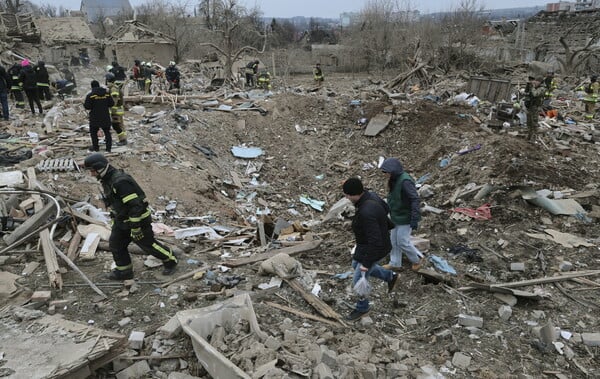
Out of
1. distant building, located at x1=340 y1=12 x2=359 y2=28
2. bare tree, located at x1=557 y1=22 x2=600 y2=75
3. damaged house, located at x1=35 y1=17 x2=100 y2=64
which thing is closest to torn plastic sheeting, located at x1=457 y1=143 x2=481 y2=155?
bare tree, located at x1=557 y1=22 x2=600 y2=75

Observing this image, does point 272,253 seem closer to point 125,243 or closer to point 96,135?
point 125,243

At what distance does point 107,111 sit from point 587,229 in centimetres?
894

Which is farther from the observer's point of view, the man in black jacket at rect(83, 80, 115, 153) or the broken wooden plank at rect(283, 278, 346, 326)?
the man in black jacket at rect(83, 80, 115, 153)

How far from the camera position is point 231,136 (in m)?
12.7

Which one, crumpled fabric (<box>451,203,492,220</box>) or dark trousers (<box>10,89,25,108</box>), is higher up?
dark trousers (<box>10,89,25,108</box>)

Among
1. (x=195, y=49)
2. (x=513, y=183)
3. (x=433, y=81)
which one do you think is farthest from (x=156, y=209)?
(x=195, y=49)

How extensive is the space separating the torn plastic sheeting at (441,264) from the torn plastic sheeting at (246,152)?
721 centimetres

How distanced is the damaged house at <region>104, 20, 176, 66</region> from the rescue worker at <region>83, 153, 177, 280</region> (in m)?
26.8

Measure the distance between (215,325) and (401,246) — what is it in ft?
8.69

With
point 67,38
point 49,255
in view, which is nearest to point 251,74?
point 49,255

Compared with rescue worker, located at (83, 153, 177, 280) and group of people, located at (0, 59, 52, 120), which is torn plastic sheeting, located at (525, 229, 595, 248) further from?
group of people, located at (0, 59, 52, 120)

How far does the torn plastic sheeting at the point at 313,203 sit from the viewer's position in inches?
385

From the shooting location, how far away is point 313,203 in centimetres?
996

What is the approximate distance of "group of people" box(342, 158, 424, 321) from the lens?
13.7 feet
